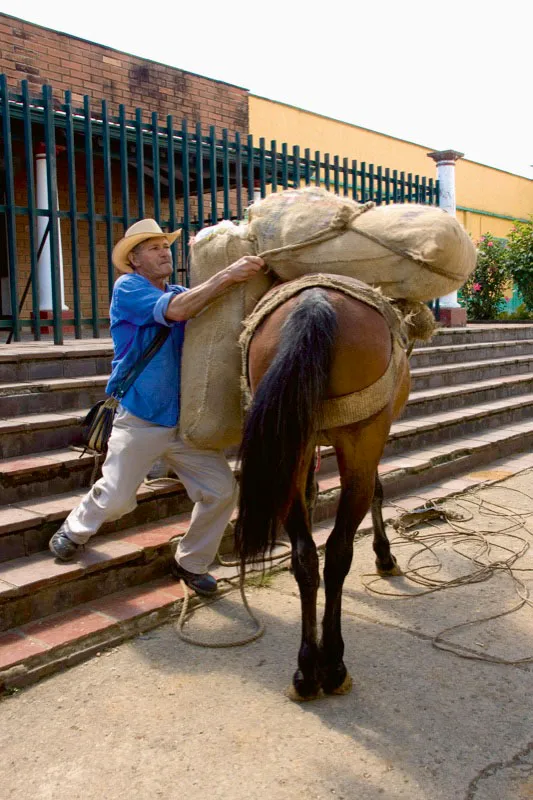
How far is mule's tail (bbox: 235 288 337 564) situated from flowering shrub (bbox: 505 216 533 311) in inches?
501

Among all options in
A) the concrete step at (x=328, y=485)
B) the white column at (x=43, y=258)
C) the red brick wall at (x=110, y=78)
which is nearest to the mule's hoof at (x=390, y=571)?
the concrete step at (x=328, y=485)

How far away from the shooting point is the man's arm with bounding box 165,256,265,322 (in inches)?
120

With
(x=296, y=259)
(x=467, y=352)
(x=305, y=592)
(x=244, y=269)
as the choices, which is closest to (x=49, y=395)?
(x=244, y=269)

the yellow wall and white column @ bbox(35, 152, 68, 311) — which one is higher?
the yellow wall

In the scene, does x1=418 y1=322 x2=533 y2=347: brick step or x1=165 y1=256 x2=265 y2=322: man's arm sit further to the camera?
x1=418 y1=322 x2=533 y2=347: brick step

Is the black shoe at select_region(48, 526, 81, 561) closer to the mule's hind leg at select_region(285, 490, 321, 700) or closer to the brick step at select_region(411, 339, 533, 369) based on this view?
the mule's hind leg at select_region(285, 490, 321, 700)

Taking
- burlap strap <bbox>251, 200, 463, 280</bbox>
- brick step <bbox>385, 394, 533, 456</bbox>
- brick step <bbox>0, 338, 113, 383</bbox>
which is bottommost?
brick step <bbox>385, 394, 533, 456</bbox>

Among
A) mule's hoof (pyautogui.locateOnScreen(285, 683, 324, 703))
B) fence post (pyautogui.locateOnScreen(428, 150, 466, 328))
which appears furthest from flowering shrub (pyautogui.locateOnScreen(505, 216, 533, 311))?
mule's hoof (pyautogui.locateOnScreen(285, 683, 324, 703))

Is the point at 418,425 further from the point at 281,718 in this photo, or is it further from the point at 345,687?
the point at 281,718

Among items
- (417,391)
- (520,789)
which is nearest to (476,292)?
(417,391)

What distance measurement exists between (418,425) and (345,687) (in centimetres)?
382

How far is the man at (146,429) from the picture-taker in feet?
10.9

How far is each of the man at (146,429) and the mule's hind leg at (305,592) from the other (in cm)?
73

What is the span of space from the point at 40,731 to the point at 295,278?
78.1 inches
